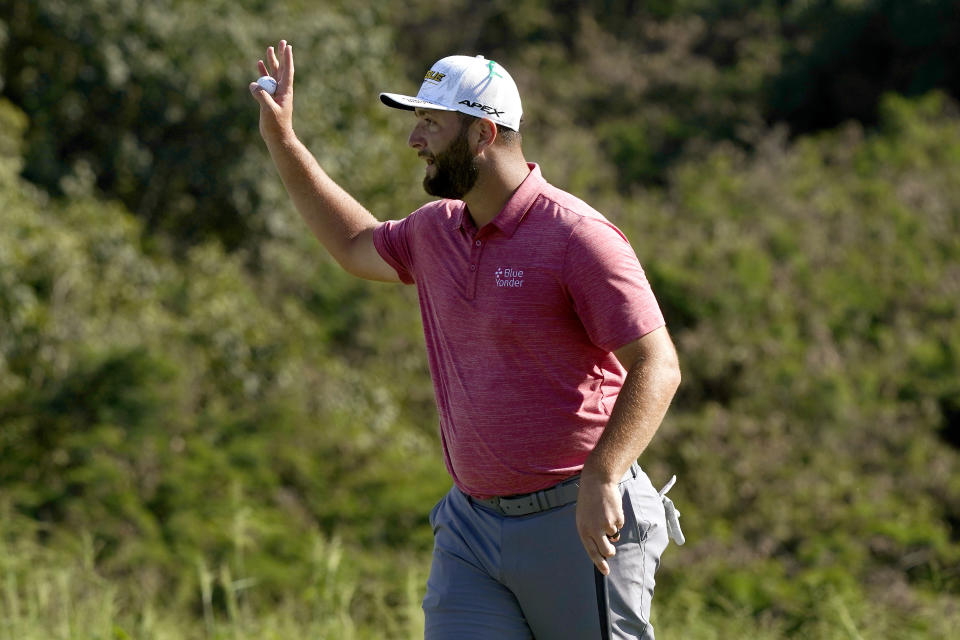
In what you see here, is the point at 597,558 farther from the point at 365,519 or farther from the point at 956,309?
the point at 956,309

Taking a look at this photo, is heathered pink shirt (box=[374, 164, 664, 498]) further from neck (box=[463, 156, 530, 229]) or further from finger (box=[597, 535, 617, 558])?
finger (box=[597, 535, 617, 558])

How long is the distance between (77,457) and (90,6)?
5869mm

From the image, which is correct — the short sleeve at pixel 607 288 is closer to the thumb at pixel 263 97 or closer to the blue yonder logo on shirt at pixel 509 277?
the blue yonder logo on shirt at pixel 509 277

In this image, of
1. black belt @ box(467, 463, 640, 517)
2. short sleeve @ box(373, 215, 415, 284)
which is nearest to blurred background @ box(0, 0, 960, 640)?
short sleeve @ box(373, 215, 415, 284)

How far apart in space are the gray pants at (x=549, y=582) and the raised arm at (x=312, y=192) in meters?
0.82

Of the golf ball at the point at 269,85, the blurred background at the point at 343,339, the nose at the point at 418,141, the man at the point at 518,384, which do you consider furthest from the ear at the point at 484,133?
the blurred background at the point at 343,339

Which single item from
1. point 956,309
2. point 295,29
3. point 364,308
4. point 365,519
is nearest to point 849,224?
point 956,309

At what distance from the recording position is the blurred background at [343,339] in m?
9.37

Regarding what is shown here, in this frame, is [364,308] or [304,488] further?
[364,308]

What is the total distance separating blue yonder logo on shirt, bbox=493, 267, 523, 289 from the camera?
2891 mm

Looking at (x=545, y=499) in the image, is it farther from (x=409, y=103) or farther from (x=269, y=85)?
(x=269, y=85)

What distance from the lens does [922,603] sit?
715cm

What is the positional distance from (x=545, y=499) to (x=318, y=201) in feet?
3.55

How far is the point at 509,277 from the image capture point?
290cm
